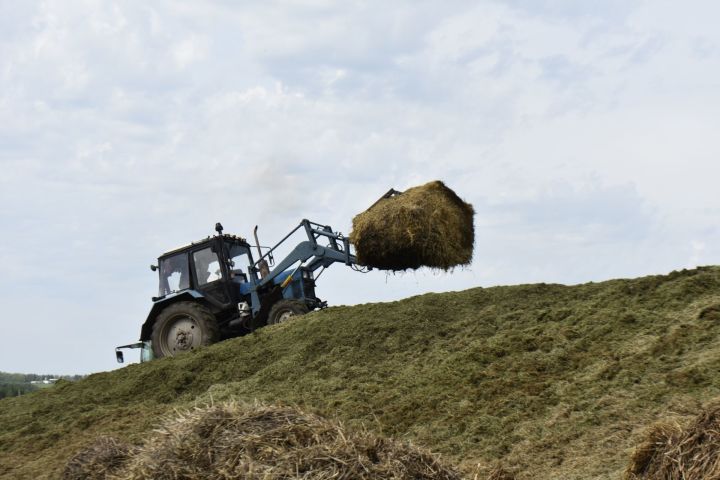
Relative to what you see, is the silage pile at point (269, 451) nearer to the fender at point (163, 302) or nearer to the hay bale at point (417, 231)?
the hay bale at point (417, 231)

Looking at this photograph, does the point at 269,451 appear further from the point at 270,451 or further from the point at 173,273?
the point at 173,273

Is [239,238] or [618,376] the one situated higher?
[239,238]

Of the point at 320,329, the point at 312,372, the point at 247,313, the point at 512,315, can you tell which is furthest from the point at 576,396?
the point at 247,313

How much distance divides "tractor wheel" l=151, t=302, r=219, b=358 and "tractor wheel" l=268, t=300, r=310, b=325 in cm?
104

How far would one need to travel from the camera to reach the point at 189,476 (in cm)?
465

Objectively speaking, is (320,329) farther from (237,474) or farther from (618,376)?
(237,474)

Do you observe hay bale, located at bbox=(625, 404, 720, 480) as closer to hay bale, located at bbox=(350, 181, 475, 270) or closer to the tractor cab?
hay bale, located at bbox=(350, 181, 475, 270)

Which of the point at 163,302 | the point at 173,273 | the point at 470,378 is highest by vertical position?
the point at 173,273

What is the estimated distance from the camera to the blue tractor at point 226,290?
15.0 m

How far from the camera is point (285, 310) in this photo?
14.9 metres

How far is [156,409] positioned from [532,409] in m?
5.49

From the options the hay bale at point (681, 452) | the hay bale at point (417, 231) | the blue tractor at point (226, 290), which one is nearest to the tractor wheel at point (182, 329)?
the blue tractor at point (226, 290)

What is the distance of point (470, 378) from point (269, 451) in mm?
5016

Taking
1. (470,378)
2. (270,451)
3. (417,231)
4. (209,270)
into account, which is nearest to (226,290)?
(209,270)
